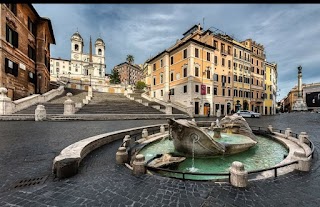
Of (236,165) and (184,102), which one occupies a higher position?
(184,102)

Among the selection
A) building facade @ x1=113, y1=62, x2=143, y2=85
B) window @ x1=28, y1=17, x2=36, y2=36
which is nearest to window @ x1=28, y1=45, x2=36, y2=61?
window @ x1=28, y1=17, x2=36, y2=36

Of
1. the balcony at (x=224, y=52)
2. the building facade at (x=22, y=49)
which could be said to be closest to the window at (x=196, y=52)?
the balcony at (x=224, y=52)

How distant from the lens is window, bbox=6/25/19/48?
2118 cm

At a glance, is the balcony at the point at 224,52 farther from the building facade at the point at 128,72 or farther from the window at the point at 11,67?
the building facade at the point at 128,72

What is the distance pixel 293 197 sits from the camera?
362 cm

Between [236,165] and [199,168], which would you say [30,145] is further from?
[236,165]

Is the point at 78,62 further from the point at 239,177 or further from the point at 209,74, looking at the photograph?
the point at 239,177

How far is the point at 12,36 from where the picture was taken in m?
22.1

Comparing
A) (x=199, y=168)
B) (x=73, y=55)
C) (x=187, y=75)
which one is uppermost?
(x=73, y=55)

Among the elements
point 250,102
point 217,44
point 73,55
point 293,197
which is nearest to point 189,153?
point 293,197

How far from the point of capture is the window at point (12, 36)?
21.2 metres

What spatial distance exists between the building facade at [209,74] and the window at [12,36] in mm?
26851

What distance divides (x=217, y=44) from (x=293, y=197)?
3739cm

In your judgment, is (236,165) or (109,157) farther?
(109,157)
